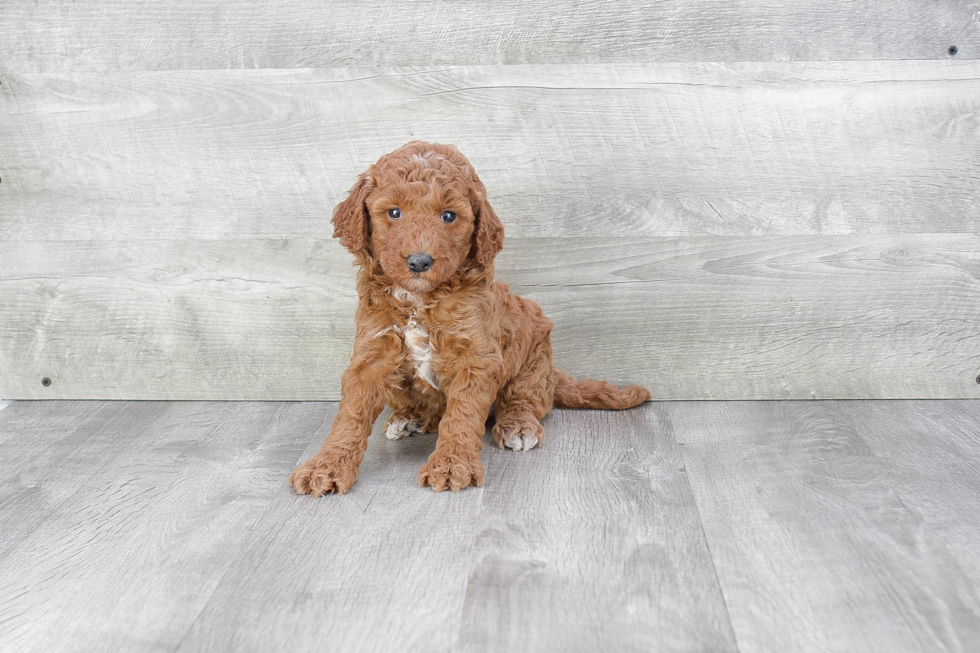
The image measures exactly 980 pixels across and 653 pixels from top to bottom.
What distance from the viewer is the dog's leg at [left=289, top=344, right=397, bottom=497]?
6.70 feet

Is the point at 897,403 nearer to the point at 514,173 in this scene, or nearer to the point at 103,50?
the point at 514,173

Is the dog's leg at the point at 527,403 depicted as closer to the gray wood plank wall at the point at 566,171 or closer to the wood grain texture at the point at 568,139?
the gray wood plank wall at the point at 566,171

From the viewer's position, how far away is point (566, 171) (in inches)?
102

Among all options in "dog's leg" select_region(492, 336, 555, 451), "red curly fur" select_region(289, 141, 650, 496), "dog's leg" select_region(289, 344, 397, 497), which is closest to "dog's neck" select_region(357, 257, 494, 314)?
"red curly fur" select_region(289, 141, 650, 496)

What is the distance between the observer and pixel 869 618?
4.95 feet

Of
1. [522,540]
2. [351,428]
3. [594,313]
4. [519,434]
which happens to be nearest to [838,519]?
[522,540]

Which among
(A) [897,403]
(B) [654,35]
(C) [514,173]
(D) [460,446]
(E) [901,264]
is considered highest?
(B) [654,35]

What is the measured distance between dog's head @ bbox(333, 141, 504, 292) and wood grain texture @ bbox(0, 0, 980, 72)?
24.2 inches

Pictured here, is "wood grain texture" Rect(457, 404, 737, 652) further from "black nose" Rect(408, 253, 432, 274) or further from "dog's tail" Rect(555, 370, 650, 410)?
"black nose" Rect(408, 253, 432, 274)

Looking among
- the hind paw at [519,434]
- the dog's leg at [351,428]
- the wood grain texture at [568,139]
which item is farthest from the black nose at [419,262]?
the wood grain texture at [568,139]

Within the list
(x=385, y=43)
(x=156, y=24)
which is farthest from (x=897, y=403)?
(x=156, y=24)

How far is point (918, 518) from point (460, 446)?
3.39ft

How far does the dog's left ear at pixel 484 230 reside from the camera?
2088 mm

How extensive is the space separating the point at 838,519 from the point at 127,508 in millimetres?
1606
